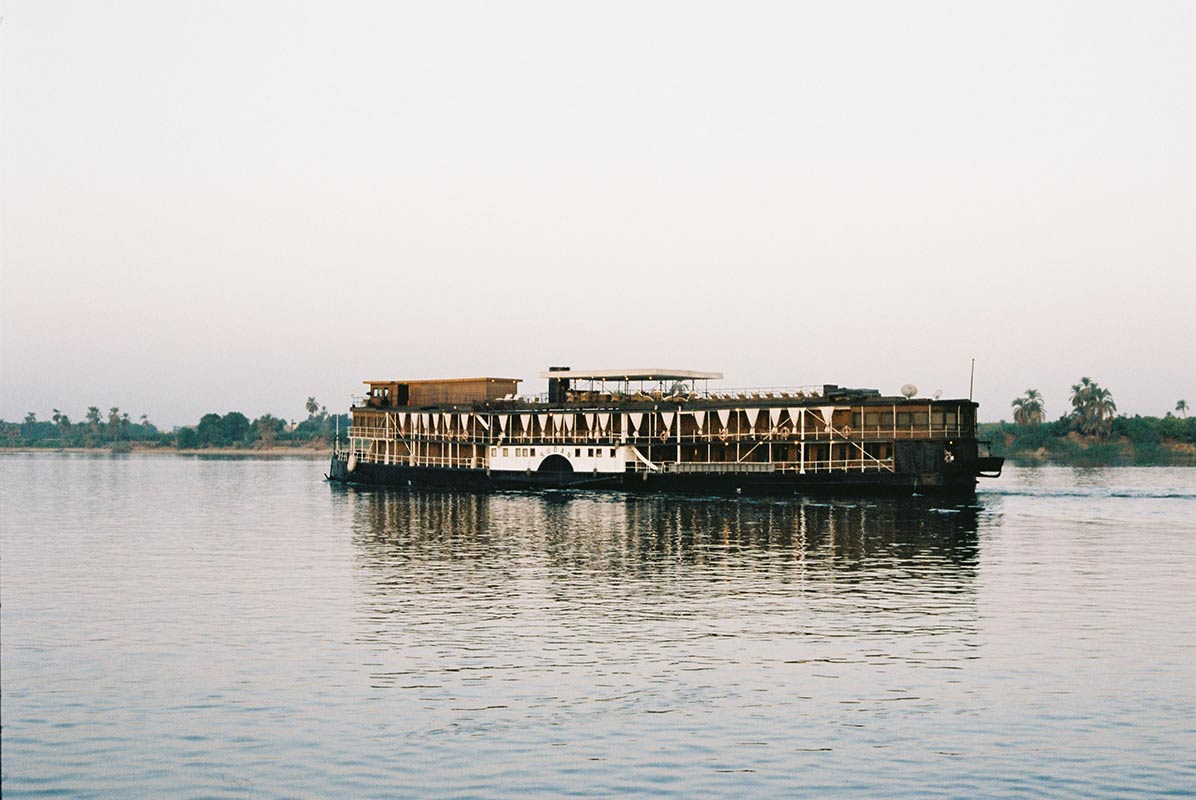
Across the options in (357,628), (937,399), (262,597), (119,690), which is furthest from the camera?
(937,399)

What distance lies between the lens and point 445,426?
98500mm

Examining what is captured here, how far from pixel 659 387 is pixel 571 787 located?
2941 inches

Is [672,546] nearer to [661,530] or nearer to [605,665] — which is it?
[661,530]

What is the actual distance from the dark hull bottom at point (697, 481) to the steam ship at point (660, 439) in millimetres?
91

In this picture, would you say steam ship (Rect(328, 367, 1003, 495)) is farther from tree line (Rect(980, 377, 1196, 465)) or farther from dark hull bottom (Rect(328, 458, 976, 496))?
tree line (Rect(980, 377, 1196, 465))

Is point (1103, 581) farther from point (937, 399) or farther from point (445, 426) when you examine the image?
point (445, 426)

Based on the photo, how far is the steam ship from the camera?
77312mm

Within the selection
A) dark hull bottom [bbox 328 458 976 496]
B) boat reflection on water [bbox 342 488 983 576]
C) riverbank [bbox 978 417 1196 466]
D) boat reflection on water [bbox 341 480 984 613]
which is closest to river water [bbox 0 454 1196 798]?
boat reflection on water [bbox 341 480 984 613]

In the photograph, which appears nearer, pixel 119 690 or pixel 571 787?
pixel 571 787

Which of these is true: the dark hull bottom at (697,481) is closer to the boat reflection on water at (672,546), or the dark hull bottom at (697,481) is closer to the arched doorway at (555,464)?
the arched doorway at (555,464)

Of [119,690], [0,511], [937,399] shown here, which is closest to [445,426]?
[0,511]

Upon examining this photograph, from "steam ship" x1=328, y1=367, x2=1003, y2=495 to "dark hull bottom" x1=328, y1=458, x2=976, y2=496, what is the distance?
91mm

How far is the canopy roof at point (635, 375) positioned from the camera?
3634 inches

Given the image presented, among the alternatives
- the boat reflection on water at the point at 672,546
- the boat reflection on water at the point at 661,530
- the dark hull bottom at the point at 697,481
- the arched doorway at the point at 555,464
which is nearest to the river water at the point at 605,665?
the boat reflection on water at the point at 672,546
